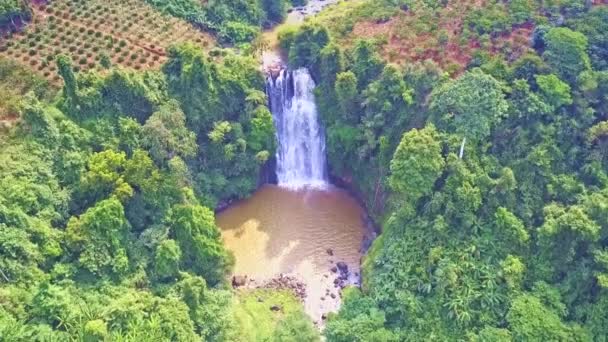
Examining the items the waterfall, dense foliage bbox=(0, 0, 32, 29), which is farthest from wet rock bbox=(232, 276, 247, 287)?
dense foliage bbox=(0, 0, 32, 29)

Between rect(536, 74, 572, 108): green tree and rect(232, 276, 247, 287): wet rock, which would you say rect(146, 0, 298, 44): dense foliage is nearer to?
rect(232, 276, 247, 287): wet rock

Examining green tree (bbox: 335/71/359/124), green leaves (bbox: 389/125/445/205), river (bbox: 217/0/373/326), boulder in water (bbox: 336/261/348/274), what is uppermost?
green tree (bbox: 335/71/359/124)

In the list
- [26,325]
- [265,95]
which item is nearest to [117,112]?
[265,95]

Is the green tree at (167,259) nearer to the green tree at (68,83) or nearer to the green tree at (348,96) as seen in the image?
the green tree at (68,83)

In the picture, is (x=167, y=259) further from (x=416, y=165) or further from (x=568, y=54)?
(x=568, y=54)

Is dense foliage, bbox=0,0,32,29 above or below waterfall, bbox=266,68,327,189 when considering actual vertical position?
above

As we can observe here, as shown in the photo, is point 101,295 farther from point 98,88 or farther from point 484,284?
point 484,284

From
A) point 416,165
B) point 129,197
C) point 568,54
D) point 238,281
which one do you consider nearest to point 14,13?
point 129,197
